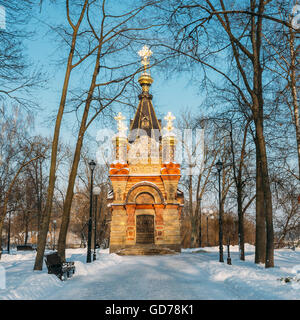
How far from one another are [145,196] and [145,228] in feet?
8.80

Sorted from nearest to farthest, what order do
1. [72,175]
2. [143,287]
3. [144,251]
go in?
[143,287] → [72,175] → [144,251]

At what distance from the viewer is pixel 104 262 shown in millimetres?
18109

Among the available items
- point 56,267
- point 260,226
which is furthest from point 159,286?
point 260,226

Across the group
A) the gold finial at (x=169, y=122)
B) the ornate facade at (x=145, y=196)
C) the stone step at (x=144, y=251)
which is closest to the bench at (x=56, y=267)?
the stone step at (x=144, y=251)

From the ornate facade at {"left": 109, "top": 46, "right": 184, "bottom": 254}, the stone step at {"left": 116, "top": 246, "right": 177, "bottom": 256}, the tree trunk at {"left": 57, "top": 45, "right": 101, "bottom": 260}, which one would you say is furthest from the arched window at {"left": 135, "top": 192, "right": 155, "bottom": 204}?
the tree trunk at {"left": 57, "top": 45, "right": 101, "bottom": 260}

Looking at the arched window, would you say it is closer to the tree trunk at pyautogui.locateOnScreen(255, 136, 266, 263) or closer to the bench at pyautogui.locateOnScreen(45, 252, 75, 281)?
the tree trunk at pyautogui.locateOnScreen(255, 136, 266, 263)

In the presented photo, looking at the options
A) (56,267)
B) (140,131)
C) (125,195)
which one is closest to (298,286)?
(56,267)

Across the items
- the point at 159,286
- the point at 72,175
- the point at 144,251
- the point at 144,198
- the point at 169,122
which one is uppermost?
the point at 169,122

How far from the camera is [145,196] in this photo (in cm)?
2950

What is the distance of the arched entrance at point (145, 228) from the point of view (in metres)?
29.2

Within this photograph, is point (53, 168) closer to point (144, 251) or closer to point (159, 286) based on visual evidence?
point (159, 286)

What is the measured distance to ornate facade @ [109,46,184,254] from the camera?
29.0 m
